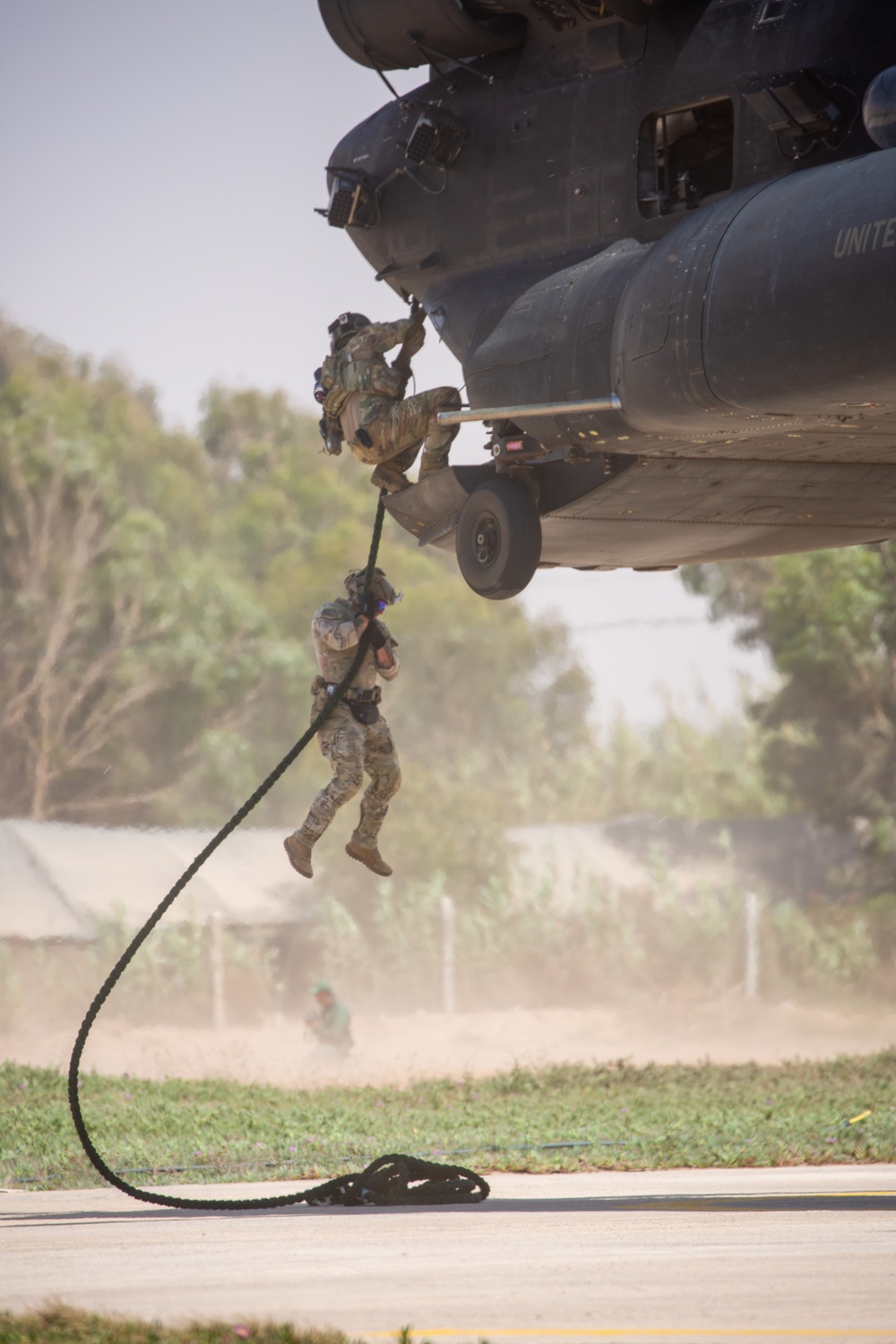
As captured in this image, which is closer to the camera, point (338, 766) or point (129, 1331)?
point (129, 1331)

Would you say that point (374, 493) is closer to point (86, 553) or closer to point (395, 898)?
point (86, 553)

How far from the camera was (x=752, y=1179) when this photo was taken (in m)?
10.1

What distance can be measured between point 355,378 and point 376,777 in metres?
2.43

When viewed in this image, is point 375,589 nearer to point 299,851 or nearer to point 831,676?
point 299,851

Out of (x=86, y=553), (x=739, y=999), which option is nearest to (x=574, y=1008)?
(x=739, y=999)

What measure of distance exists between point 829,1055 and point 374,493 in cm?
1904

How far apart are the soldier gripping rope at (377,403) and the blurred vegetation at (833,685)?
20691 millimetres

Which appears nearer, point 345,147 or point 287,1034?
point 345,147

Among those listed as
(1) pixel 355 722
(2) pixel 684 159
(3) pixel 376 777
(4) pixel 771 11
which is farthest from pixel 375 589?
(4) pixel 771 11

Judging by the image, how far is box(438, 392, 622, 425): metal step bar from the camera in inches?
323

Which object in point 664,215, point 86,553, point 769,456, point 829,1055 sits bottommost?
point 829,1055

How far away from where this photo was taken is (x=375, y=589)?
A: 932 centimetres

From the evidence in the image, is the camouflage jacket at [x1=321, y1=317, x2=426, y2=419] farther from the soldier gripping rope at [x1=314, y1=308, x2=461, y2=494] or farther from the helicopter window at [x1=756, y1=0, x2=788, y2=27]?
the helicopter window at [x1=756, y1=0, x2=788, y2=27]

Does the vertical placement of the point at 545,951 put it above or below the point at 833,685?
below
